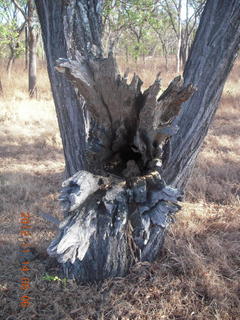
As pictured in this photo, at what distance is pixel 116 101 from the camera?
182 centimetres

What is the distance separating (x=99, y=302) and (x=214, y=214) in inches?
71.8

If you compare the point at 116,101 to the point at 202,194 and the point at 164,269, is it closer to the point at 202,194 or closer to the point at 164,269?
the point at 164,269

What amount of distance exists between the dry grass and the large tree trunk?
0.19m

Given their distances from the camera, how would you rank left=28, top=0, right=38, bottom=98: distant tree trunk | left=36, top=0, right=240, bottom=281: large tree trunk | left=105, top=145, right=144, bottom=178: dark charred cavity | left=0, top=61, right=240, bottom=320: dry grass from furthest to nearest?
1. left=28, top=0, right=38, bottom=98: distant tree trunk
2. left=0, top=61, right=240, bottom=320: dry grass
3. left=105, top=145, right=144, bottom=178: dark charred cavity
4. left=36, top=0, right=240, bottom=281: large tree trunk

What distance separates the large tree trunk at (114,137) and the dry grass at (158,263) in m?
0.19

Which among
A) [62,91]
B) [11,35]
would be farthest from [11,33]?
[62,91]

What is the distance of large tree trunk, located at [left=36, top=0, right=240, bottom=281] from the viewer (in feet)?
5.38

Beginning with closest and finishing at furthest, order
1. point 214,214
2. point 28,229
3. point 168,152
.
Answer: point 168,152 → point 28,229 → point 214,214

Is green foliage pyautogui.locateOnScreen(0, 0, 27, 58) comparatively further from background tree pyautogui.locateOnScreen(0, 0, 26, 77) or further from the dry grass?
the dry grass

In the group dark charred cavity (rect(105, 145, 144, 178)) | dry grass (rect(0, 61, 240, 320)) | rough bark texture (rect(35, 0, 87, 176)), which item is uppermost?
rough bark texture (rect(35, 0, 87, 176))

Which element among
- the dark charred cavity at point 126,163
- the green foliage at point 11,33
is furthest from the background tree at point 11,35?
the dark charred cavity at point 126,163

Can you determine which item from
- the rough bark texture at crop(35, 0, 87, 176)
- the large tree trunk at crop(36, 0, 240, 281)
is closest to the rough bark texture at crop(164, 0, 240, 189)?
the large tree trunk at crop(36, 0, 240, 281)

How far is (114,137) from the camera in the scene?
1.97 m

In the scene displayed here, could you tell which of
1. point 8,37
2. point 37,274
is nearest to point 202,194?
point 37,274
